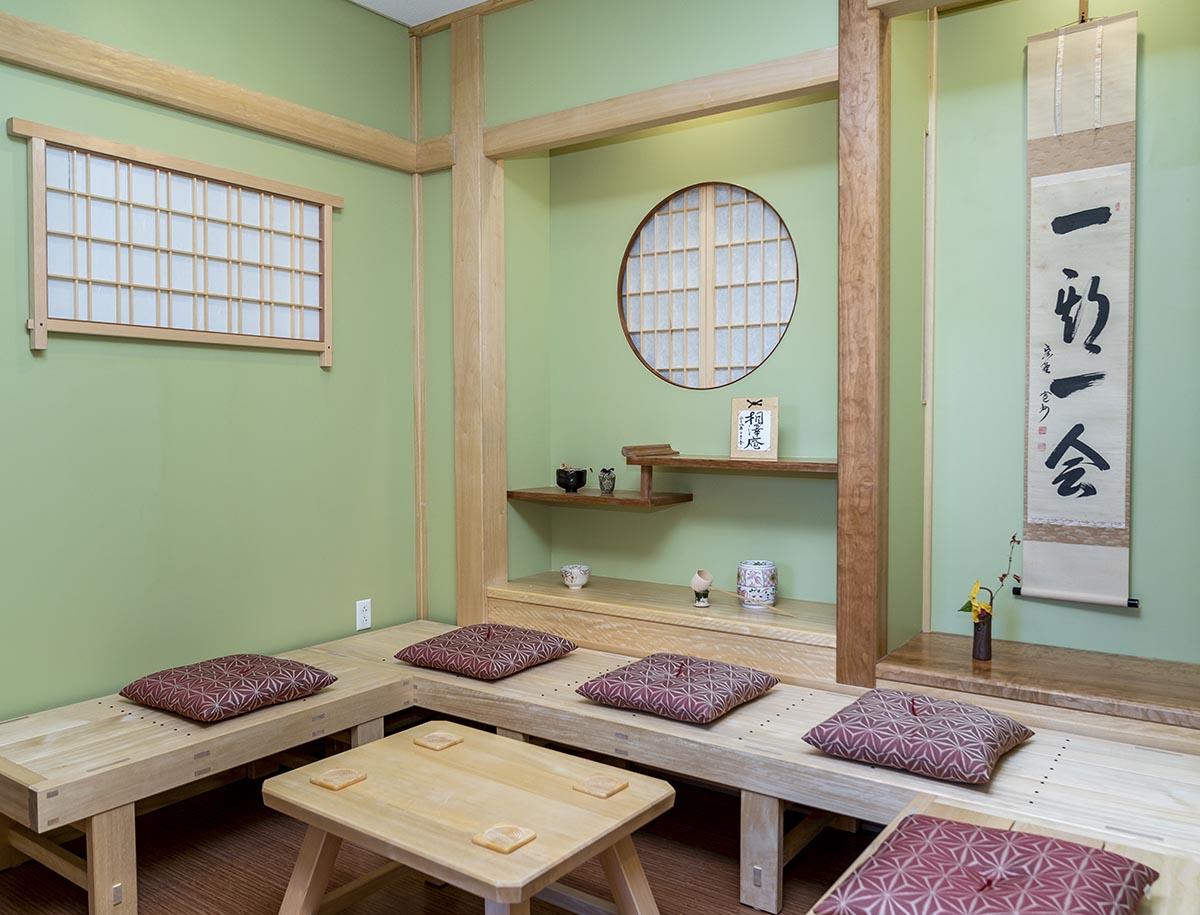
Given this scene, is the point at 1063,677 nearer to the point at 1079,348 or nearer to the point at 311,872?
the point at 1079,348

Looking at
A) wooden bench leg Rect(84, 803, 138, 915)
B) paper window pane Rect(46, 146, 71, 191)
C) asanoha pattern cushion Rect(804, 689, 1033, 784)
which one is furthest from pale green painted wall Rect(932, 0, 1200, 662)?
paper window pane Rect(46, 146, 71, 191)

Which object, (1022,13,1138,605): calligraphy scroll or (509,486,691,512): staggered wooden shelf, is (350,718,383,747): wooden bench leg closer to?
(509,486,691,512): staggered wooden shelf

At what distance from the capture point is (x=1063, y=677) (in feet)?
8.17

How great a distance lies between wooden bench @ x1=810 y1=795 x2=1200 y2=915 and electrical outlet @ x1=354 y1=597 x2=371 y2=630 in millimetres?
2187

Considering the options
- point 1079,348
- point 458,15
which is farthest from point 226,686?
point 1079,348

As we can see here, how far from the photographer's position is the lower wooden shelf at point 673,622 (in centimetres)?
283

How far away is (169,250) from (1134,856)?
297 cm

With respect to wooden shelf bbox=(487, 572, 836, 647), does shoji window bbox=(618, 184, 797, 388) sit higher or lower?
higher

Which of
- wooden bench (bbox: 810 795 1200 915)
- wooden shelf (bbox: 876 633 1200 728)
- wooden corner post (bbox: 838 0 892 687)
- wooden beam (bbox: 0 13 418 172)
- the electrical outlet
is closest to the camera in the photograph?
wooden bench (bbox: 810 795 1200 915)

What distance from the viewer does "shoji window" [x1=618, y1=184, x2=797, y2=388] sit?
10.8 ft

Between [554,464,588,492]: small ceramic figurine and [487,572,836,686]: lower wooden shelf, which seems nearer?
[487,572,836,686]: lower wooden shelf

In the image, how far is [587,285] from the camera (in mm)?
3732

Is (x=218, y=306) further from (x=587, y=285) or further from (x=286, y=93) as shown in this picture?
(x=587, y=285)

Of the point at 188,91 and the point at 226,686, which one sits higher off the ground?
the point at 188,91
